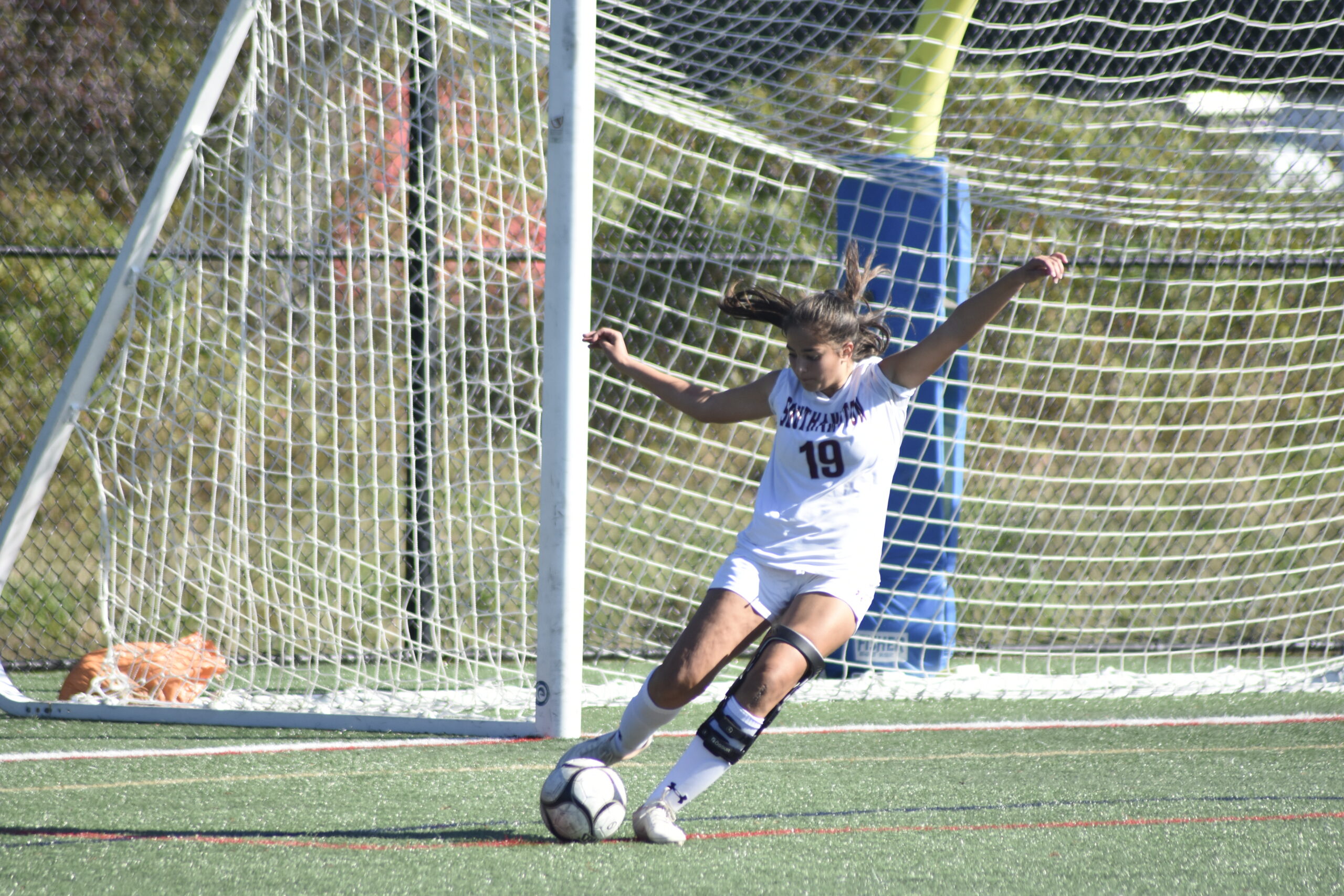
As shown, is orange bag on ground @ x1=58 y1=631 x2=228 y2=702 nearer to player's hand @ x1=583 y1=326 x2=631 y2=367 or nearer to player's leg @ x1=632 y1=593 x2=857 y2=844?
player's hand @ x1=583 y1=326 x2=631 y2=367

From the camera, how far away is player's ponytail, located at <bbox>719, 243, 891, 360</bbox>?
3.32 m

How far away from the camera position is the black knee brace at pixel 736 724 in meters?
3.06

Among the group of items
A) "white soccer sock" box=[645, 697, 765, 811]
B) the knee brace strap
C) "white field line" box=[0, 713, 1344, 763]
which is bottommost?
"white field line" box=[0, 713, 1344, 763]

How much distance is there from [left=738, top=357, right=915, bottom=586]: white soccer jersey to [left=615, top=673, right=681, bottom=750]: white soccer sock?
459 mm

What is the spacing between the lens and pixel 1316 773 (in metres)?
4.13

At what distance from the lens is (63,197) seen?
737 cm

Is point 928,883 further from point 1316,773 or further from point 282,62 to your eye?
point 282,62

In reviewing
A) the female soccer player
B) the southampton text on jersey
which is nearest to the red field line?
the female soccer player

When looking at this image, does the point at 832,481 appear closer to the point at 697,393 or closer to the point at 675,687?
the point at 697,393

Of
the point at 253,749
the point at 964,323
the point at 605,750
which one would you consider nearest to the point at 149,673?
the point at 253,749

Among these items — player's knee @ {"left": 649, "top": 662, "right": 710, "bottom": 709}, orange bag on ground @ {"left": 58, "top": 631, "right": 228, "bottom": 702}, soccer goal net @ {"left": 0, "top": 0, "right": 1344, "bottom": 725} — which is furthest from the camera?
orange bag on ground @ {"left": 58, "top": 631, "right": 228, "bottom": 702}

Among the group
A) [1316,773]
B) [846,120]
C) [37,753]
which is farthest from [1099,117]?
[37,753]

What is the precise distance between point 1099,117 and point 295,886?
6.56 meters

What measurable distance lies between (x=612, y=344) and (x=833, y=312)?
711 mm
